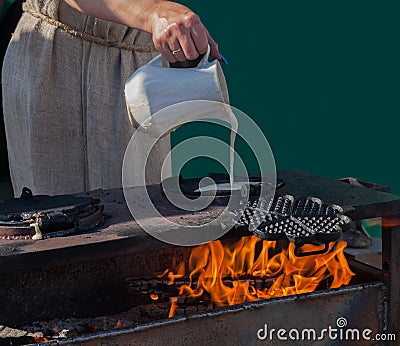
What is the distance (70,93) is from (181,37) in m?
0.71

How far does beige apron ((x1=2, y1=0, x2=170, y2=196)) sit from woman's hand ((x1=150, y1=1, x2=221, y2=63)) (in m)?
0.57

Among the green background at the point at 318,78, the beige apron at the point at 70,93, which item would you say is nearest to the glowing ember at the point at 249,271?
the beige apron at the point at 70,93

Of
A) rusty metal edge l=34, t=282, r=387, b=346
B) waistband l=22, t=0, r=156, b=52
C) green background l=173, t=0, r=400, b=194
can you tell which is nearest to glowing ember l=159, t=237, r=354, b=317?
rusty metal edge l=34, t=282, r=387, b=346

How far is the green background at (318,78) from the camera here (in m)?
3.59

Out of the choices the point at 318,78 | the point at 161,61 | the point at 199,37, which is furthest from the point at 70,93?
the point at 318,78

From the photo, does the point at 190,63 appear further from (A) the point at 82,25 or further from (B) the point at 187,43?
(A) the point at 82,25

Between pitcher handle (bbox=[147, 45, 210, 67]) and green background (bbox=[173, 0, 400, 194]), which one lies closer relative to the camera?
pitcher handle (bbox=[147, 45, 210, 67])

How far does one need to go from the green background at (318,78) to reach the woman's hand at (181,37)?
5.73 ft

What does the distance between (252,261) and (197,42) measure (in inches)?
28.1

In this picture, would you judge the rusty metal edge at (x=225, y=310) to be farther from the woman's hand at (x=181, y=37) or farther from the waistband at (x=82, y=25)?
the waistband at (x=82, y=25)

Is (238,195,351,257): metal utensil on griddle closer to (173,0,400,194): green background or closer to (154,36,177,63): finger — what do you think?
(154,36,177,63): finger

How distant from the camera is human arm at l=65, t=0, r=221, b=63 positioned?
1762mm

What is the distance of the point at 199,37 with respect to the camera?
1.76 meters

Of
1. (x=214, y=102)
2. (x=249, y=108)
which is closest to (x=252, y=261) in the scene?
(x=214, y=102)
